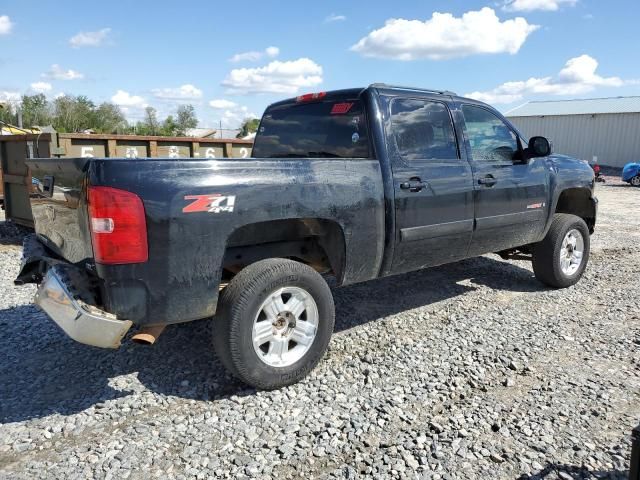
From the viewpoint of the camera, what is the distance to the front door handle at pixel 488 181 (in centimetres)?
468

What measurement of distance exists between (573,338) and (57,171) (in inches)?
165

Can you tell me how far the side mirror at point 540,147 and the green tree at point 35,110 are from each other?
63.3 metres

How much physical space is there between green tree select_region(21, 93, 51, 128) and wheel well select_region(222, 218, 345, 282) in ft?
208

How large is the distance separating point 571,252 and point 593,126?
33673 millimetres

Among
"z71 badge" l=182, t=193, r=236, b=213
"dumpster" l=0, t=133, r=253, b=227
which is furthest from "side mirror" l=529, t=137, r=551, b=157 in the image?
"dumpster" l=0, t=133, r=253, b=227

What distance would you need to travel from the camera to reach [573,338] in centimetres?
441

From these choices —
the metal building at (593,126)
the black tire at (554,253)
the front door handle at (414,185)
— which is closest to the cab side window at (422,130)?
the front door handle at (414,185)

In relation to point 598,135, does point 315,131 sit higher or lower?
lower

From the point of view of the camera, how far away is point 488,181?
4.75 meters

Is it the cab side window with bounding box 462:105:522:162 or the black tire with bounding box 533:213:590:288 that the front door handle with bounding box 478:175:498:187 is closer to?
the cab side window with bounding box 462:105:522:162

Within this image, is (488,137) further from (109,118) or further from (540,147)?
(109,118)

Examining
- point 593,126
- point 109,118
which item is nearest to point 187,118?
point 109,118

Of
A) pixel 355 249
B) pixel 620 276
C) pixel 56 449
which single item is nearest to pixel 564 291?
pixel 620 276

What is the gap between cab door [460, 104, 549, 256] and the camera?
4.75 metres
